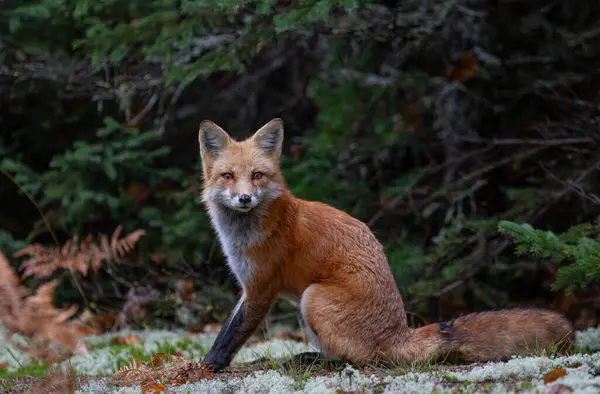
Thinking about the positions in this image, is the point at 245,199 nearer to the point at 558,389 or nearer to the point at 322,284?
the point at 322,284

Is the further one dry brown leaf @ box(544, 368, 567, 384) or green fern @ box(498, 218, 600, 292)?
green fern @ box(498, 218, 600, 292)

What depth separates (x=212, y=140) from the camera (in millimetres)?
5375

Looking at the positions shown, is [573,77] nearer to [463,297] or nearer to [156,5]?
[463,297]

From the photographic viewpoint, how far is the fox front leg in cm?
500

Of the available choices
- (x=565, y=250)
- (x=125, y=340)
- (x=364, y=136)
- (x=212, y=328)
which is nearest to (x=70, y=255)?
(x=125, y=340)

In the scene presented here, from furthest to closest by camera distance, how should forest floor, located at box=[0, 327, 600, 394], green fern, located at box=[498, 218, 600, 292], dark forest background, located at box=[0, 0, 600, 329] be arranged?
1. dark forest background, located at box=[0, 0, 600, 329]
2. green fern, located at box=[498, 218, 600, 292]
3. forest floor, located at box=[0, 327, 600, 394]

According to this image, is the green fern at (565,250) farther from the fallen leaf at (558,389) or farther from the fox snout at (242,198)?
the fox snout at (242,198)

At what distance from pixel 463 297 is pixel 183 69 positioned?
3.93m

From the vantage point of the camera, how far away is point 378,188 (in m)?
8.77

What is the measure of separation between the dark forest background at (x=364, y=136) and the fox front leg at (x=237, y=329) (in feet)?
7.46

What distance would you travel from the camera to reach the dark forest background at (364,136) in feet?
23.7

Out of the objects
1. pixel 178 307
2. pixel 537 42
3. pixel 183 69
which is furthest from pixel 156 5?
pixel 537 42

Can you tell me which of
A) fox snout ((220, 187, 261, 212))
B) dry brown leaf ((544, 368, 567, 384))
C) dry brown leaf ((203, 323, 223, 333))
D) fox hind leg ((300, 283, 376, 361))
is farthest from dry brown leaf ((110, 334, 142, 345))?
dry brown leaf ((544, 368, 567, 384))

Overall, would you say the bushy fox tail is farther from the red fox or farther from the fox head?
the fox head
